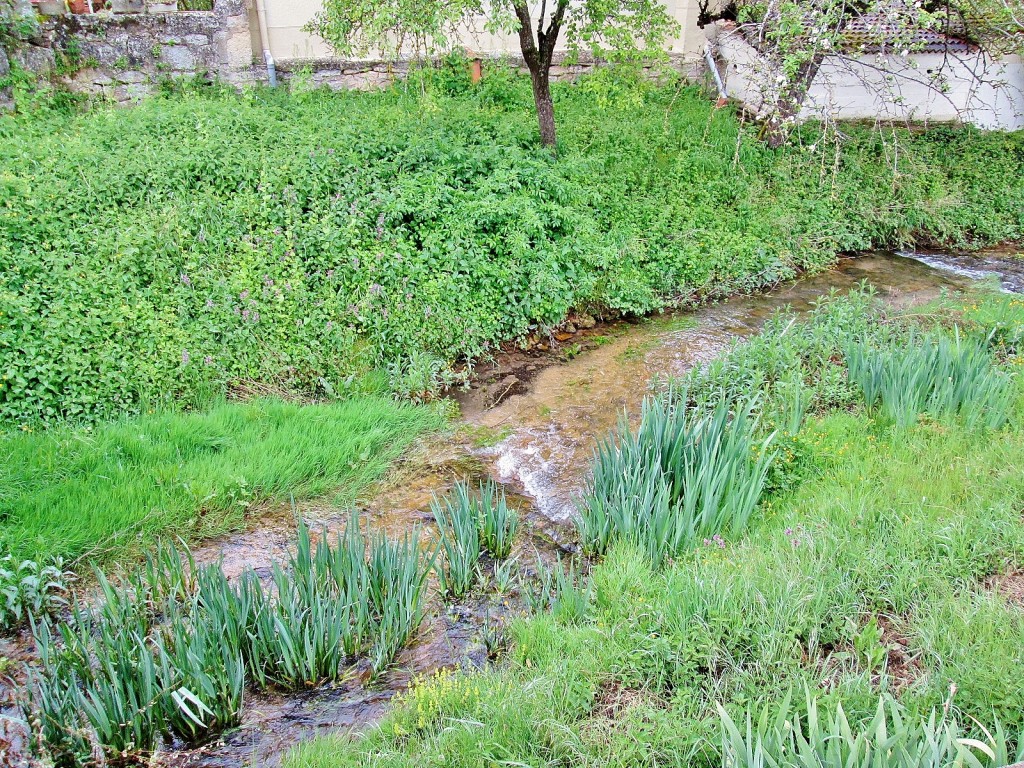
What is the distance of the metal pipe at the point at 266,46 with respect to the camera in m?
10.3

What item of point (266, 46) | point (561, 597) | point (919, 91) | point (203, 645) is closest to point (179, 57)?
point (266, 46)

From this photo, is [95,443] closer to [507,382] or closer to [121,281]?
[121,281]

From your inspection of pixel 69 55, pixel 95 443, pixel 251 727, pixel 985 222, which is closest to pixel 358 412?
pixel 95 443

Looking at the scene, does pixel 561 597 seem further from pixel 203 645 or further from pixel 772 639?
pixel 203 645

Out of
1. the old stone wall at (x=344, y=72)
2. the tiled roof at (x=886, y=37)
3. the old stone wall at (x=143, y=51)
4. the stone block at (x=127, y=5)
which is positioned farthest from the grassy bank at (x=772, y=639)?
the stone block at (x=127, y=5)

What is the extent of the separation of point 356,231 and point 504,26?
7.43 feet

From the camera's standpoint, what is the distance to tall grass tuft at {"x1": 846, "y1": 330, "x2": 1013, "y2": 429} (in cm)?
471

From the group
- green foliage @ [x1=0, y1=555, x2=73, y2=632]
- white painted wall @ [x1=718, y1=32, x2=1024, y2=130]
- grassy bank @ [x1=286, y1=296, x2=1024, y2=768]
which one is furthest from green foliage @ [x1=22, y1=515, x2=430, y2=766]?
white painted wall @ [x1=718, y1=32, x2=1024, y2=130]

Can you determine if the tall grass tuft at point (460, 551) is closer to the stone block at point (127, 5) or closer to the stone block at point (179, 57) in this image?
the stone block at point (179, 57)

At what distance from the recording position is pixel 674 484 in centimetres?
423

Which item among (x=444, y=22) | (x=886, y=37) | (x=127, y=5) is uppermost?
(x=127, y=5)

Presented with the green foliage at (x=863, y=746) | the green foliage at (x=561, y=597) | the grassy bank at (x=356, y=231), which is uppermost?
the grassy bank at (x=356, y=231)

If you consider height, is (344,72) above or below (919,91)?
above

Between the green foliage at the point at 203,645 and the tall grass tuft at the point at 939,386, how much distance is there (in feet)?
11.5
